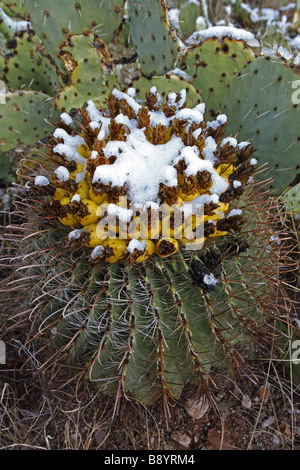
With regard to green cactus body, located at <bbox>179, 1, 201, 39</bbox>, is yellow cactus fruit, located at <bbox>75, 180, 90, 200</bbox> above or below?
below

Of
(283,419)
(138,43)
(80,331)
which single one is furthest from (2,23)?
(283,419)

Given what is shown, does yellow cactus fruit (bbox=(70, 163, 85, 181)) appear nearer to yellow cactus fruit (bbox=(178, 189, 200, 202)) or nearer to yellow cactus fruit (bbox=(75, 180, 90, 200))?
yellow cactus fruit (bbox=(75, 180, 90, 200))

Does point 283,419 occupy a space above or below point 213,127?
below

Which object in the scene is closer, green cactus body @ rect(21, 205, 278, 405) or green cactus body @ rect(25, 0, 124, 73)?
green cactus body @ rect(21, 205, 278, 405)

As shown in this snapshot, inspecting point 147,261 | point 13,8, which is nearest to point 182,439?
point 147,261

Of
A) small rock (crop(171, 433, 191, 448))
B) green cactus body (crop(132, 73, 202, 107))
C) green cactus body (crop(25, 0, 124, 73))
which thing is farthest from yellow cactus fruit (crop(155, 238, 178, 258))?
green cactus body (crop(25, 0, 124, 73))

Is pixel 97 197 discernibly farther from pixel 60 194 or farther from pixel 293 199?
pixel 293 199
